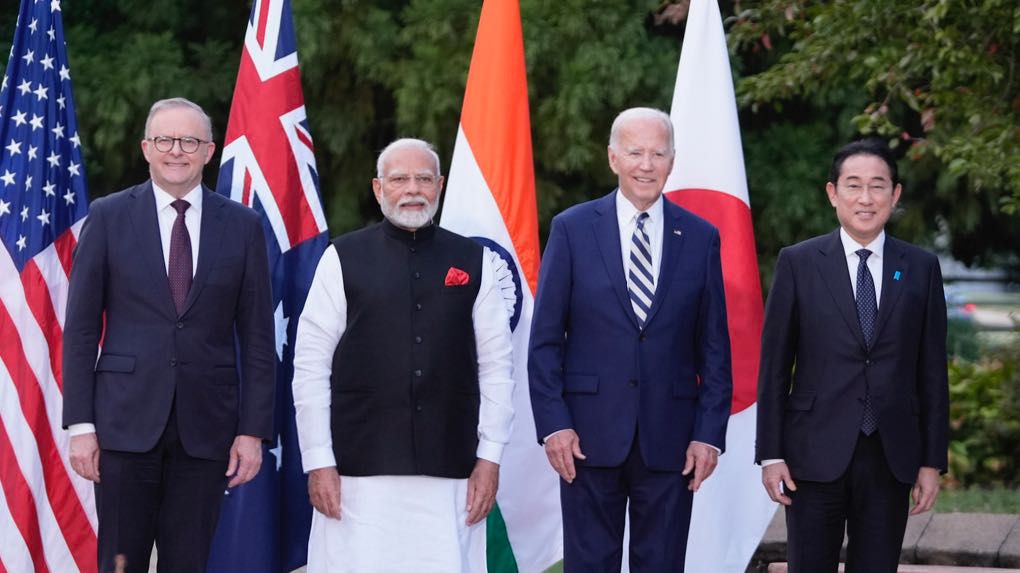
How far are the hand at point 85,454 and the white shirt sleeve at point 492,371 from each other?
1.14m

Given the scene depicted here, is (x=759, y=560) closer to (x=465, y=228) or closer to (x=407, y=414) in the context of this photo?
(x=465, y=228)

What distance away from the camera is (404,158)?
444 cm

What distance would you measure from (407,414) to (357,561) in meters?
0.48

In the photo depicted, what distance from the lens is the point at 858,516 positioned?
4.32m

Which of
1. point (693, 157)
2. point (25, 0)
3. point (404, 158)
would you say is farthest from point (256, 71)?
point (693, 157)

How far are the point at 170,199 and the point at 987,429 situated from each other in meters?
6.16

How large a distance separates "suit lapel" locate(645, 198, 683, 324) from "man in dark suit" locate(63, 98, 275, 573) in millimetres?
1192

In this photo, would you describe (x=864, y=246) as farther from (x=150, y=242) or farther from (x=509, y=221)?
(x=150, y=242)

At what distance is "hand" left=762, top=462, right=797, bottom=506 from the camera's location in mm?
4348

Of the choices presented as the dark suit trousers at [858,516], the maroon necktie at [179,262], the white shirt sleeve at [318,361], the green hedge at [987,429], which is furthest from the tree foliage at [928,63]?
the maroon necktie at [179,262]

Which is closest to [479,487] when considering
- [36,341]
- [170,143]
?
[170,143]

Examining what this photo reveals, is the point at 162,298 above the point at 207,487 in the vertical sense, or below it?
above

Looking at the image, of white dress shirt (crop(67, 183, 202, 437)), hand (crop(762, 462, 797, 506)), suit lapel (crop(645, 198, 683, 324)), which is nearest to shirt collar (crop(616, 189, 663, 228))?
suit lapel (crop(645, 198, 683, 324))

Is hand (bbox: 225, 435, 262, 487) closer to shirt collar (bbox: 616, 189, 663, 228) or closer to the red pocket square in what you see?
the red pocket square
